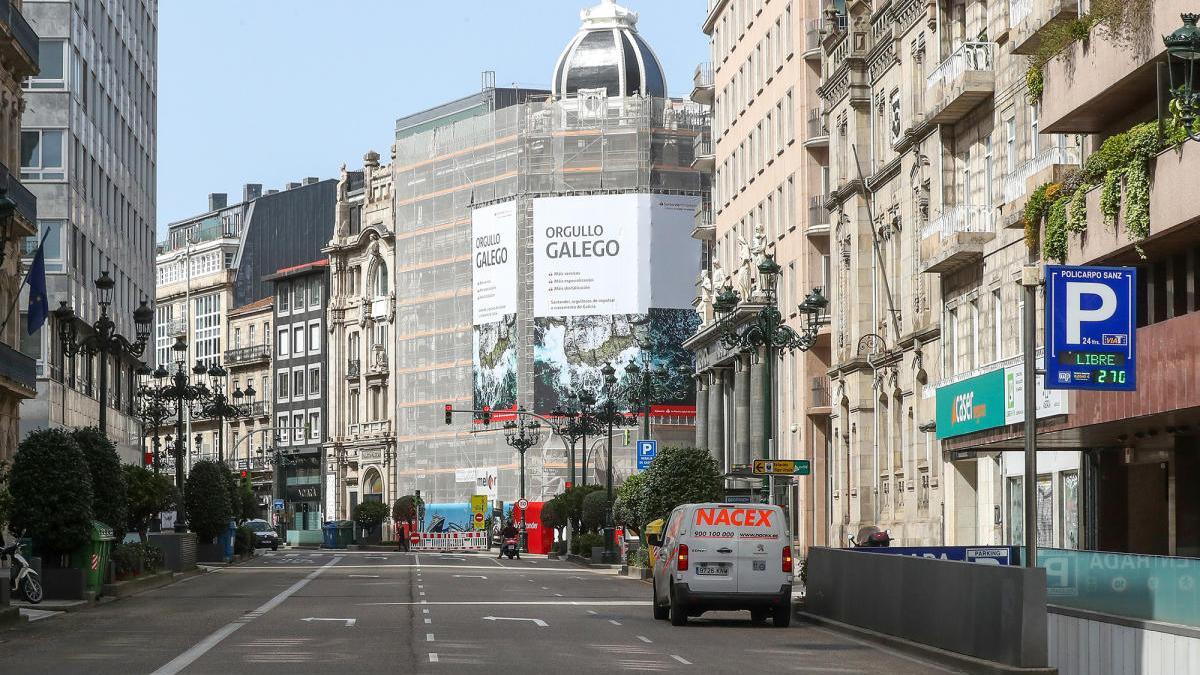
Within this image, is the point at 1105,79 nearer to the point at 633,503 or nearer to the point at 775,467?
the point at 775,467

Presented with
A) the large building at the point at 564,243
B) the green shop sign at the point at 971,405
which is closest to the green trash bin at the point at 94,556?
the green shop sign at the point at 971,405

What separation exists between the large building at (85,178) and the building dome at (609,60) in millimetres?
32601

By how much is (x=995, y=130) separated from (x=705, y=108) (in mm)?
71456

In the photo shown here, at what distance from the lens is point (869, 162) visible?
56.8m

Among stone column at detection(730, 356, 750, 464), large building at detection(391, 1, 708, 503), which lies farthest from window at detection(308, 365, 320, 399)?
stone column at detection(730, 356, 750, 464)

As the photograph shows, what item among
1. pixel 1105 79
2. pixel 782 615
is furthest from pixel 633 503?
pixel 1105 79

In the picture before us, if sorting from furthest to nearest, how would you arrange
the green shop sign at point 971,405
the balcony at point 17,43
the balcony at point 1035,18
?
1. the balcony at point 17,43
2. the green shop sign at point 971,405
3. the balcony at point 1035,18

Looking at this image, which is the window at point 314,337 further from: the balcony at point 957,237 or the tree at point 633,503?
the balcony at point 957,237

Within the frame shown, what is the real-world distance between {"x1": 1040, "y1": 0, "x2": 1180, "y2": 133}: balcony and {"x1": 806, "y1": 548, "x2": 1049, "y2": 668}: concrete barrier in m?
8.48

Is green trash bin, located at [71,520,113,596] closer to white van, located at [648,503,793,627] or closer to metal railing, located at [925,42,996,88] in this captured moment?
white van, located at [648,503,793,627]

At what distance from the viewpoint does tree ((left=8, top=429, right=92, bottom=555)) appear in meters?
37.4

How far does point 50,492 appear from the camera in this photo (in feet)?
123

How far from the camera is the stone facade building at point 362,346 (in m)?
135

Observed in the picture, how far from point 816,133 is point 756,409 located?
37.0 feet
